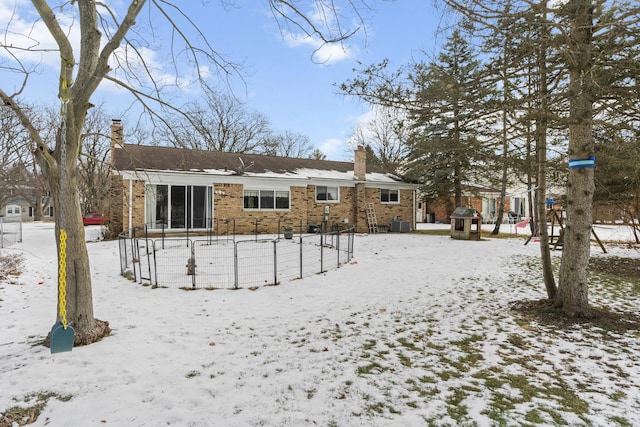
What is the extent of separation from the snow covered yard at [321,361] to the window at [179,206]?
8.77 meters

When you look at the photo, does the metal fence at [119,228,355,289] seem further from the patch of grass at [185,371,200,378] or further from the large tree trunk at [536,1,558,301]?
the large tree trunk at [536,1,558,301]

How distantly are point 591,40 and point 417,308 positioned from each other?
4709 mm

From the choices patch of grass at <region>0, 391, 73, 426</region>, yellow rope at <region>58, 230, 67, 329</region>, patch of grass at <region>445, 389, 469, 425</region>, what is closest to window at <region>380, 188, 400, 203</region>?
patch of grass at <region>445, 389, 469, 425</region>

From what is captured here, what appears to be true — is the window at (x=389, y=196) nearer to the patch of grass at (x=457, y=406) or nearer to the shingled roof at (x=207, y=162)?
the shingled roof at (x=207, y=162)

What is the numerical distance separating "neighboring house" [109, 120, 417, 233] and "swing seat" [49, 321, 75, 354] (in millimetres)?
10008

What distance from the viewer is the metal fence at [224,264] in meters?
7.64

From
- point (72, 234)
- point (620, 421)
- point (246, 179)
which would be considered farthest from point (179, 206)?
point (620, 421)

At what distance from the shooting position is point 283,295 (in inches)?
263

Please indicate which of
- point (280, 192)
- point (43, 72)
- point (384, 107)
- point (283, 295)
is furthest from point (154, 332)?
point (280, 192)

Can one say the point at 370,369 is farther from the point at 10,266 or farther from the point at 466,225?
the point at 466,225

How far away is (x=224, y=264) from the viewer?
9.66 m

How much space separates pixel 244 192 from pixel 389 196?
9.64 m

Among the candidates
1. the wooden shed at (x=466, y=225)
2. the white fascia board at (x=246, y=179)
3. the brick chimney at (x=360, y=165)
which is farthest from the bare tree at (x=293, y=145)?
the wooden shed at (x=466, y=225)

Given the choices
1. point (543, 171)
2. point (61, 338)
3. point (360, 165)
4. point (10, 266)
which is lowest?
point (61, 338)
